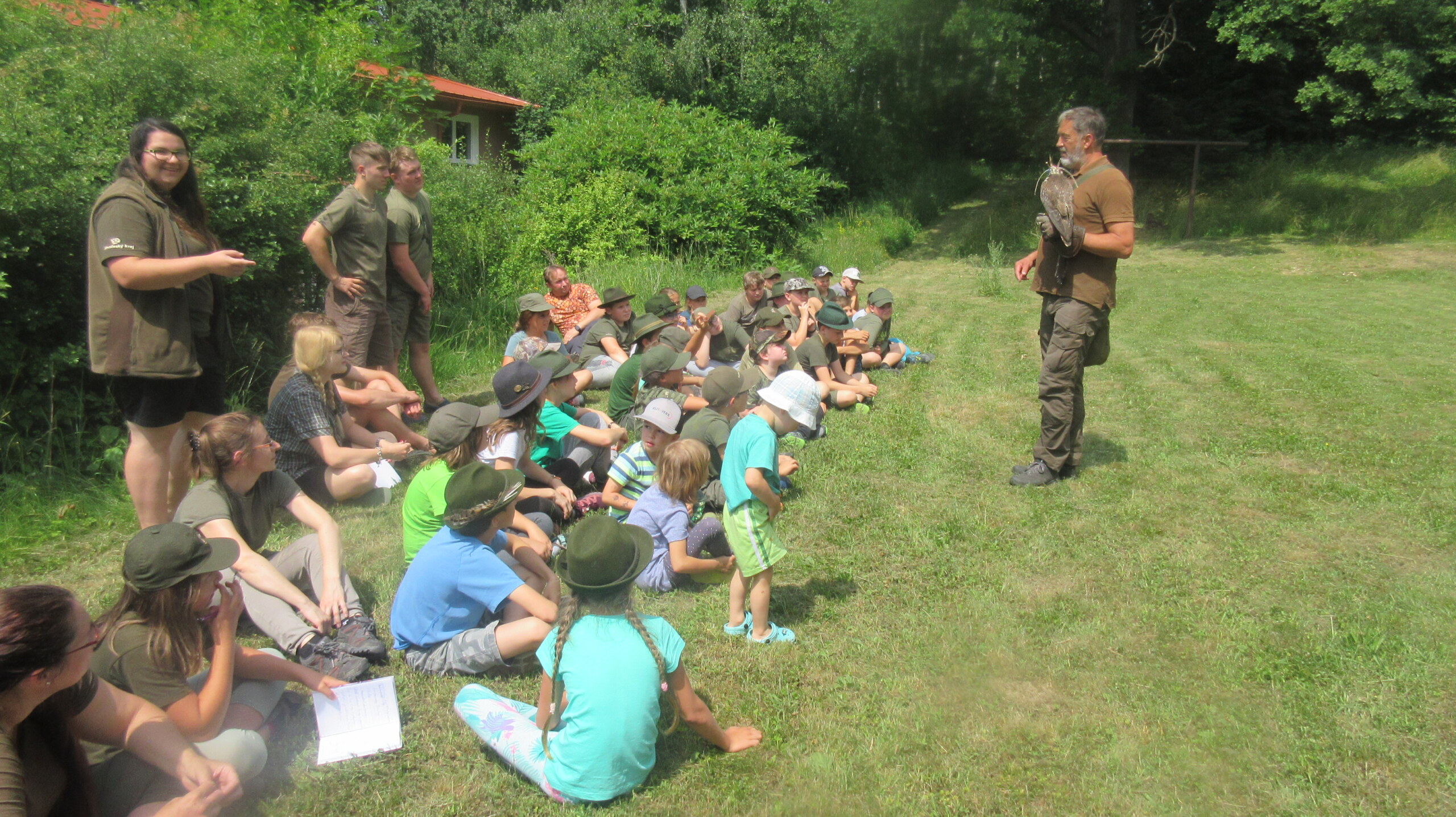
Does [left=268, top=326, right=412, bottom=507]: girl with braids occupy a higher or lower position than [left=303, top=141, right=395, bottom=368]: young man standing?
lower

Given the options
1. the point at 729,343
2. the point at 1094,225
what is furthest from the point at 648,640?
the point at 729,343

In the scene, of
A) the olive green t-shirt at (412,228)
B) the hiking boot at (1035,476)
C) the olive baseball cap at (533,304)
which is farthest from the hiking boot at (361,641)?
the olive baseball cap at (533,304)

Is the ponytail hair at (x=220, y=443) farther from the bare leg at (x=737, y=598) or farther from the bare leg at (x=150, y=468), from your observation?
the bare leg at (x=737, y=598)

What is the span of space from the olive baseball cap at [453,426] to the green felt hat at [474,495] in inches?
23.0

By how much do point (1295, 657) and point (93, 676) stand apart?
429 cm

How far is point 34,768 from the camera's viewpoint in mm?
2346

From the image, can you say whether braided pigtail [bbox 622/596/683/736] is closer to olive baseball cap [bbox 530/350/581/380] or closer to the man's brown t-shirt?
olive baseball cap [bbox 530/350/581/380]

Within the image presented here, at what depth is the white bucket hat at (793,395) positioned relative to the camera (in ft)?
13.5

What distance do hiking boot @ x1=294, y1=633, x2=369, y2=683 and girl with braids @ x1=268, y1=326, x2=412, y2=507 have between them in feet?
4.70

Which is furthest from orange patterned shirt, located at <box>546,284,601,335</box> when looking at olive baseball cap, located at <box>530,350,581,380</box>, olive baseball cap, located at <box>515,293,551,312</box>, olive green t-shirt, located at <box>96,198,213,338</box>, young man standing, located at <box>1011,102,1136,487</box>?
olive green t-shirt, located at <box>96,198,213,338</box>

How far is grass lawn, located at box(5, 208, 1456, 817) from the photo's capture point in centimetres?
313

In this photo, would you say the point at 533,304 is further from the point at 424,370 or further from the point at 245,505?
the point at 245,505

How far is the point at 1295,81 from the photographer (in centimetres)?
2300

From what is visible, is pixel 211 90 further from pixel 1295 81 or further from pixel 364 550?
pixel 1295 81
